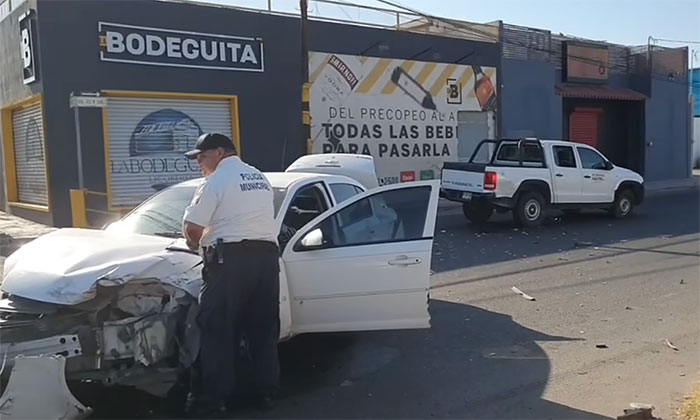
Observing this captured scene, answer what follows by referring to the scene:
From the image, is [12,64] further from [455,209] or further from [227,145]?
[227,145]

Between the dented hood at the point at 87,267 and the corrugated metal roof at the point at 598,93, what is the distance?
875 inches

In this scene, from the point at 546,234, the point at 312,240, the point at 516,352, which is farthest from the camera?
the point at 546,234

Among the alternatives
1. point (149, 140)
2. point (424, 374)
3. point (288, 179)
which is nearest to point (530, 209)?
point (149, 140)

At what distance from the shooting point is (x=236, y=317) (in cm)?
459

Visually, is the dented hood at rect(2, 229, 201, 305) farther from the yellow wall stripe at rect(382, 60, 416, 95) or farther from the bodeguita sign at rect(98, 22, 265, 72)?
the yellow wall stripe at rect(382, 60, 416, 95)

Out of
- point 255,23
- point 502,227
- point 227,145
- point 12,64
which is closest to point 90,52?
point 12,64

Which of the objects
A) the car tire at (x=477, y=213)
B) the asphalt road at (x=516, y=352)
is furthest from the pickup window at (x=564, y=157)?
the asphalt road at (x=516, y=352)

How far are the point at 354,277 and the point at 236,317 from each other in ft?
3.57

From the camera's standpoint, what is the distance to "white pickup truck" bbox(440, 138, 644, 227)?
14.2 metres

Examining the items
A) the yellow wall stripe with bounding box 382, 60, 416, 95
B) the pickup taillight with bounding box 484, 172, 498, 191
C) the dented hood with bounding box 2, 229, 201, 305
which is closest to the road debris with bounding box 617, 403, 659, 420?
the dented hood with bounding box 2, 229, 201, 305

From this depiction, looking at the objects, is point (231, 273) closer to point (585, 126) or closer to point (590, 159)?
point (590, 159)

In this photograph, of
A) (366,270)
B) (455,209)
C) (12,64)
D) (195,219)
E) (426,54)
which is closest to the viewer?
(195,219)

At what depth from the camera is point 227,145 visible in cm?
475

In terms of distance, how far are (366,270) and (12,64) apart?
14.3m
